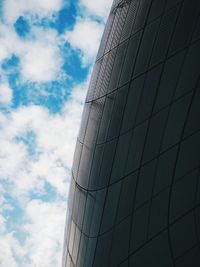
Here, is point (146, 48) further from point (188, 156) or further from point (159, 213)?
point (159, 213)

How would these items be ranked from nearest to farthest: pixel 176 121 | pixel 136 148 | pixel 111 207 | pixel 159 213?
pixel 176 121, pixel 159 213, pixel 136 148, pixel 111 207

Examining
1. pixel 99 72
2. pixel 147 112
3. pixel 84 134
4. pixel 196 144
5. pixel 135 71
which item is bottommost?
pixel 196 144

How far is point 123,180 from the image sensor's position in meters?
14.3

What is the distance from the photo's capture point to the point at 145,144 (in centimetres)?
1309

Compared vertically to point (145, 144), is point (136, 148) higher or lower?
higher

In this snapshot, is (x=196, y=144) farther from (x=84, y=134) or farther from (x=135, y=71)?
(x=84, y=134)

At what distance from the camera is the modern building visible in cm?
1108

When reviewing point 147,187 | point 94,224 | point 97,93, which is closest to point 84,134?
point 97,93

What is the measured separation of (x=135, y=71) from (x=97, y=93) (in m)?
4.55

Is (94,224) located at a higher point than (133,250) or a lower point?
higher

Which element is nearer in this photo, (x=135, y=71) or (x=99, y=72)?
(x=135, y=71)

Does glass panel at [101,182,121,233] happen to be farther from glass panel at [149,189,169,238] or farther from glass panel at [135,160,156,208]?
glass panel at [149,189,169,238]

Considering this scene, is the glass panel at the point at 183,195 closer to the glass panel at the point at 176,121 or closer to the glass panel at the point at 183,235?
the glass panel at the point at 183,235

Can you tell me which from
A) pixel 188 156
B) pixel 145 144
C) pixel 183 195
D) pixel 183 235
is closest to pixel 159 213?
pixel 183 235
